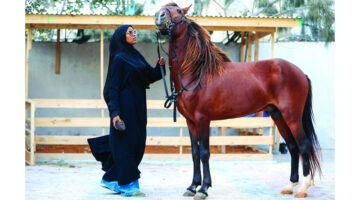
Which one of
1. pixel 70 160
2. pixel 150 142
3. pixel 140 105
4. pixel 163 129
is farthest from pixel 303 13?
pixel 140 105

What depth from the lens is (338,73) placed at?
264cm

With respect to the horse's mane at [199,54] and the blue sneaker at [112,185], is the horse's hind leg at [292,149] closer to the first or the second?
the horse's mane at [199,54]

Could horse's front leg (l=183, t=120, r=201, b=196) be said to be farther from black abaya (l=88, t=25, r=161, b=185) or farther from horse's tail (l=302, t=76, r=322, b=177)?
horse's tail (l=302, t=76, r=322, b=177)

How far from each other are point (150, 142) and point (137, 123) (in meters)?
2.69

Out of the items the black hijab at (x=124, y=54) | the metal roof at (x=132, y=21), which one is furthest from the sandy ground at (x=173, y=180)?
the metal roof at (x=132, y=21)

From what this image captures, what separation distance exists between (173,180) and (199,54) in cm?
194

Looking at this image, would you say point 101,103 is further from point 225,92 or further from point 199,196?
point 199,196

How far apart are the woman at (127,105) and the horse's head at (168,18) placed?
34 cm

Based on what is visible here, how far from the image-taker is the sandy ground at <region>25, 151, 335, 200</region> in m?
4.20

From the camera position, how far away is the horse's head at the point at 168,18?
3.84 metres

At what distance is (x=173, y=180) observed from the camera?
5.19 meters

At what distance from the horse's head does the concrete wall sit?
486 cm

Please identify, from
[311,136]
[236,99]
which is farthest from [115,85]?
[311,136]
